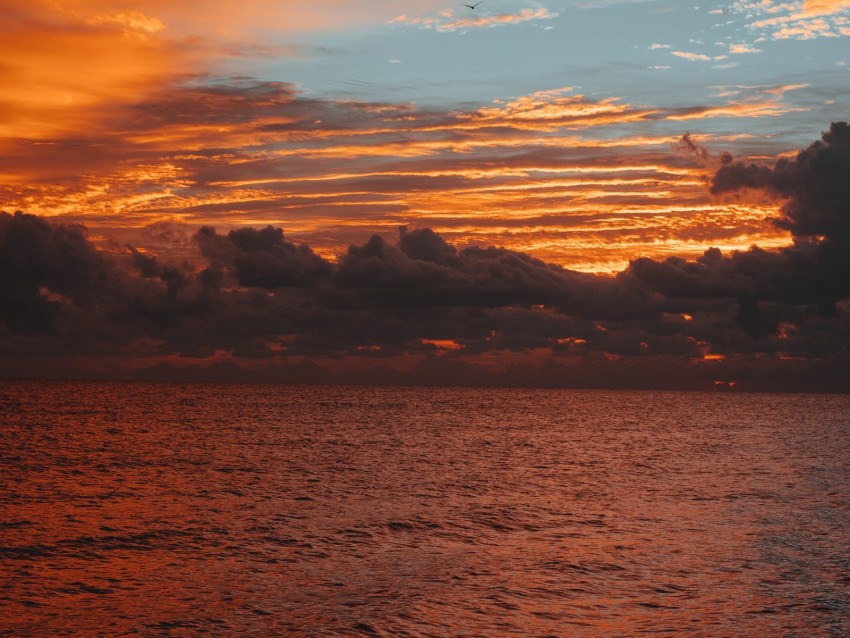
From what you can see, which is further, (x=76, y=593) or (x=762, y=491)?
(x=762, y=491)

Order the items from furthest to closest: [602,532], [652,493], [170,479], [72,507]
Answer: [170,479] < [652,493] < [72,507] < [602,532]

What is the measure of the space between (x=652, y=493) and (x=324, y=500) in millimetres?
25008

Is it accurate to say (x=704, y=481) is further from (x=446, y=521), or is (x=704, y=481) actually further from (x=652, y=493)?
(x=446, y=521)

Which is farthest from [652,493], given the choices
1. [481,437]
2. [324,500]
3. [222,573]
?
[481,437]

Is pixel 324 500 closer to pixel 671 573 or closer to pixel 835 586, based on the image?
pixel 671 573

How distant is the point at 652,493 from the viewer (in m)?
62.7

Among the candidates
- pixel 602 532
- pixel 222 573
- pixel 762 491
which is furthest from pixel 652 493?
pixel 222 573

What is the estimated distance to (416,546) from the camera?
40688 millimetres

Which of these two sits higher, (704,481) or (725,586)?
(725,586)

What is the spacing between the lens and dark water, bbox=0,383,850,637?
28.4 m

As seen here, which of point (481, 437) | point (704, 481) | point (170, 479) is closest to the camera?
point (170, 479)

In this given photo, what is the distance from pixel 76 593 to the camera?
31.3 metres

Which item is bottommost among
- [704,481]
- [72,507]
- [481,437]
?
[481,437]

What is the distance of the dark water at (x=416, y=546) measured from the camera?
93.0 ft
